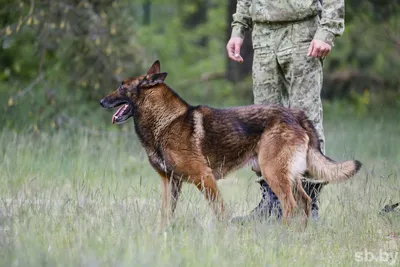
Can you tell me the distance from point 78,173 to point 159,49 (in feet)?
44.1

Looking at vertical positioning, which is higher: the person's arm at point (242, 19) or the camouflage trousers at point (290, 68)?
the person's arm at point (242, 19)

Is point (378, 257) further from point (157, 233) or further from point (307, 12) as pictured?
point (307, 12)

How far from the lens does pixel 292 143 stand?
5.88m

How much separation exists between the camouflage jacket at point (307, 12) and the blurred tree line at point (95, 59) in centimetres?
466

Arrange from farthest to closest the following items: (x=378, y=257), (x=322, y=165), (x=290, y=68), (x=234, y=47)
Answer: (x=234, y=47), (x=290, y=68), (x=322, y=165), (x=378, y=257)

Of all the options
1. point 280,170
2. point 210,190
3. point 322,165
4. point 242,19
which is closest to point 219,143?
point 210,190

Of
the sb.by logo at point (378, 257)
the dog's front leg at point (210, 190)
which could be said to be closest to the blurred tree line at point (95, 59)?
the dog's front leg at point (210, 190)

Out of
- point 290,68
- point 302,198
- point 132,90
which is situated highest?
point 290,68

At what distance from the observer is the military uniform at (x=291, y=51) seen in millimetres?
6188

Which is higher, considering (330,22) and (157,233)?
(330,22)

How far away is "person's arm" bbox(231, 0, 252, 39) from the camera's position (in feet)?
21.8

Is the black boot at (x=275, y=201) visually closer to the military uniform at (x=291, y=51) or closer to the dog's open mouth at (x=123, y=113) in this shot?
the military uniform at (x=291, y=51)

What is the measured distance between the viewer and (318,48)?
5988 millimetres

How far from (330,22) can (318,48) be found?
265 millimetres
